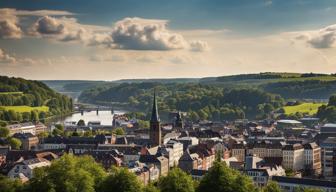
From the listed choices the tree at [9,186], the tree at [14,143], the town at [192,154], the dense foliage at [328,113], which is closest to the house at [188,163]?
the town at [192,154]

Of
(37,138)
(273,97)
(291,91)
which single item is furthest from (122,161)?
(291,91)

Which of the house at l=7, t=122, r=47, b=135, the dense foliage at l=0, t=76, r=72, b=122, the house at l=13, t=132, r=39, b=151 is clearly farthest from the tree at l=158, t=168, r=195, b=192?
the dense foliage at l=0, t=76, r=72, b=122

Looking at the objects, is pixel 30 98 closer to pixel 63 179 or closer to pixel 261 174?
pixel 261 174

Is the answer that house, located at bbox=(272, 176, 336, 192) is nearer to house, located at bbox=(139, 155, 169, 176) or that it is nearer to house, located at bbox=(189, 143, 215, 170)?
house, located at bbox=(139, 155, 169, 176)

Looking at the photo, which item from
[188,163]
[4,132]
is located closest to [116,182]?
[188,163]

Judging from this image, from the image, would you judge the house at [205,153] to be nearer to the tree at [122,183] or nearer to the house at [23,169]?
the house at [23,169]
